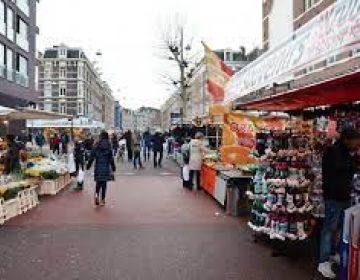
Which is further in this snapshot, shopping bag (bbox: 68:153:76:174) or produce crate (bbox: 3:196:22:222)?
shopping bag (bbox: 68:153:76:174)

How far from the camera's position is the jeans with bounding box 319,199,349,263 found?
7793 mm

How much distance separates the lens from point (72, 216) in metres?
12.9

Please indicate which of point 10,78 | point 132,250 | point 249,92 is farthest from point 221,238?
point 10,78

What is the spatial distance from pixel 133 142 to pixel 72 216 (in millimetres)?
18090

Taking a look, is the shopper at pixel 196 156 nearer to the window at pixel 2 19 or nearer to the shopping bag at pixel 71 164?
the shopping bag at pixel 71 164

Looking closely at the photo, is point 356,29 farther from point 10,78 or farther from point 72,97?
point 72,97

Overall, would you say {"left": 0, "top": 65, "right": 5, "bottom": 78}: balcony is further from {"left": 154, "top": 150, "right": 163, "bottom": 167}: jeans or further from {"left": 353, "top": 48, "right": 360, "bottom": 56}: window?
{"left": 353, "top": 48, "right": 360, "bottom": 56}: window

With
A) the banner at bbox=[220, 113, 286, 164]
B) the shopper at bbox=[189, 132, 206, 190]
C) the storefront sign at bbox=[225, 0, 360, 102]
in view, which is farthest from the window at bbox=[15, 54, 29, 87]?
the storefront sign at bbox=[225, 0, 360, 102]

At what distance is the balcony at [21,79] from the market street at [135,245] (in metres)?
37.4

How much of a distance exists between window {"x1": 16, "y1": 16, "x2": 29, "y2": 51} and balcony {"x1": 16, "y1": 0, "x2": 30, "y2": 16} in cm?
96

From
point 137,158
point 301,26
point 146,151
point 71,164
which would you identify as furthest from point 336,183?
point 146,151

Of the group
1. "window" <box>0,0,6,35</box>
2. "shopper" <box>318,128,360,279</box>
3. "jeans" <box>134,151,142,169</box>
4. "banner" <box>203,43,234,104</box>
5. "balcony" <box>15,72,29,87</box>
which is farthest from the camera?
"balcony" <box>15,72,29,87</box>

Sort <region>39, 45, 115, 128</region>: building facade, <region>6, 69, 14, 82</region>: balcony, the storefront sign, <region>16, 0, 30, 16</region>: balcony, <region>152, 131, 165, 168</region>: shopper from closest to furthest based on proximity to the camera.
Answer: the storefront sign < <region>152, 131, 165, 168</region>: shopper < <region>6, 69, 14, 82</region>: balcony < <region>16, 0, 30, 16</region>: balcony < <region>39, 45, 115, 128</region>: building facade

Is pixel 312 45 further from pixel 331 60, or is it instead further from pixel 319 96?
pixel 319 96
